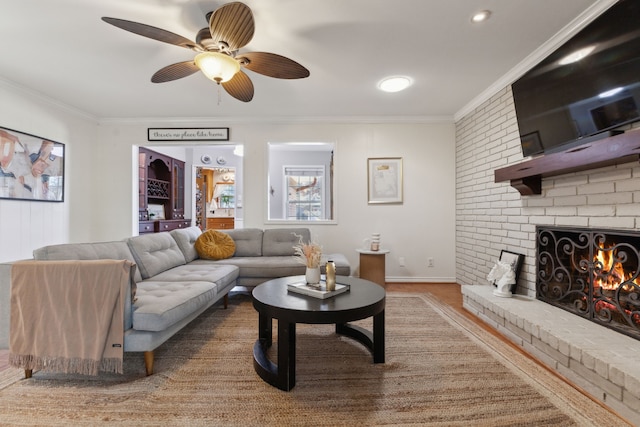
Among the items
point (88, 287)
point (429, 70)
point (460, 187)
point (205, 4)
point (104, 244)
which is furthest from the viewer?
point (460, 187)

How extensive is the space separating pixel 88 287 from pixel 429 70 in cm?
325

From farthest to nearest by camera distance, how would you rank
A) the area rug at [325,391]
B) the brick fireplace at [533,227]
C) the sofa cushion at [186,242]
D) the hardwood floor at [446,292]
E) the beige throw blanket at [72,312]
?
1. the sofa cushion at [186,242]
2. the hardwood floor at [446,292]
3. the beige throw blanket at [72,312]
4. the brick fireplace at [533,227]
5. the area rug at [325,391]

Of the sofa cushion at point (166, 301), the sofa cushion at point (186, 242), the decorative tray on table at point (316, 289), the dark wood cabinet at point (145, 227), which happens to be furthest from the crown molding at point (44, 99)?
the decorative tray on table at point (316, 289)

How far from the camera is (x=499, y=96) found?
3.05m

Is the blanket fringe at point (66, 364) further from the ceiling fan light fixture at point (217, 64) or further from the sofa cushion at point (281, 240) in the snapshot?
the sofa cushion at point (281, 240)

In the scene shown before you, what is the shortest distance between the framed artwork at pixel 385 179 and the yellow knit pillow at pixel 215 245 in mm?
2103

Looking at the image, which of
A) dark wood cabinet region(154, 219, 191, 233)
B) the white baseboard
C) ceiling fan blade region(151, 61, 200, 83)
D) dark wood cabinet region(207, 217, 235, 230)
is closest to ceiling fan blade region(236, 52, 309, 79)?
ceiling fan blade region(151, 61, 200, 83)

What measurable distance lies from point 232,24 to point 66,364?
2247mm

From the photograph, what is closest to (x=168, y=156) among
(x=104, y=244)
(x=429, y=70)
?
(x=104, y=244)

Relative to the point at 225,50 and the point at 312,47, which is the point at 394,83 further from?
Answer: the point at 225,50

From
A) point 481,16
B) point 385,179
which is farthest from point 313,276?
point 385,179

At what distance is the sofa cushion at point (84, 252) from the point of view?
190 centimetres

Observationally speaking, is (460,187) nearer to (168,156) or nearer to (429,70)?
(429,70)

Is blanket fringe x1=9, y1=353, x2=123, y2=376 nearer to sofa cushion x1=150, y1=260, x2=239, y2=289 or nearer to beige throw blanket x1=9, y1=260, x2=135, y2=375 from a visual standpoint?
beige throw blanket x1=9, y1=260, x2=135, y2=375
